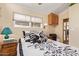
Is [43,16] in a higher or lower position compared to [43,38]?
higher

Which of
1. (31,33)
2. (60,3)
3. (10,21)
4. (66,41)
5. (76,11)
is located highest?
(60,3)

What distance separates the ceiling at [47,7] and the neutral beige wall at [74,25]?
0.11m

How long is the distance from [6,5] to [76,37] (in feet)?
3.57

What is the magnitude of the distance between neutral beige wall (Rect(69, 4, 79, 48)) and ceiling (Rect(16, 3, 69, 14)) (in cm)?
11

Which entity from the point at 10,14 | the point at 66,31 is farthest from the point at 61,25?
the point at 10,14

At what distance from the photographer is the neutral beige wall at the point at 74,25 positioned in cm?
166

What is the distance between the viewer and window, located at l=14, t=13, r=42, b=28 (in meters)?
1.71

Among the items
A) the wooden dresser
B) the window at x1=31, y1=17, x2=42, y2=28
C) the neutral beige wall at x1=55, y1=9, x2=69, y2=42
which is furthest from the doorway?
the wooden dresser

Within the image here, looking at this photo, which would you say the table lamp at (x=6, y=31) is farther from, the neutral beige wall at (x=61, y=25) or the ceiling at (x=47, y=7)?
the neutral beige wall at (x=61, y=25)

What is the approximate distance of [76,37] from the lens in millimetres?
1671

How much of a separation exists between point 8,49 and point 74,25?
3.31 ft

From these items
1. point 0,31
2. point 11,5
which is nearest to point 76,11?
point 11,5

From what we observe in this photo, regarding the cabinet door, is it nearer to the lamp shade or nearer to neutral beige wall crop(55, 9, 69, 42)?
neutral beige wall crop(55, 9, 69, 42)

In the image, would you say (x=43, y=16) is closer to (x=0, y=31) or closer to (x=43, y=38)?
(x=43, y=38)
